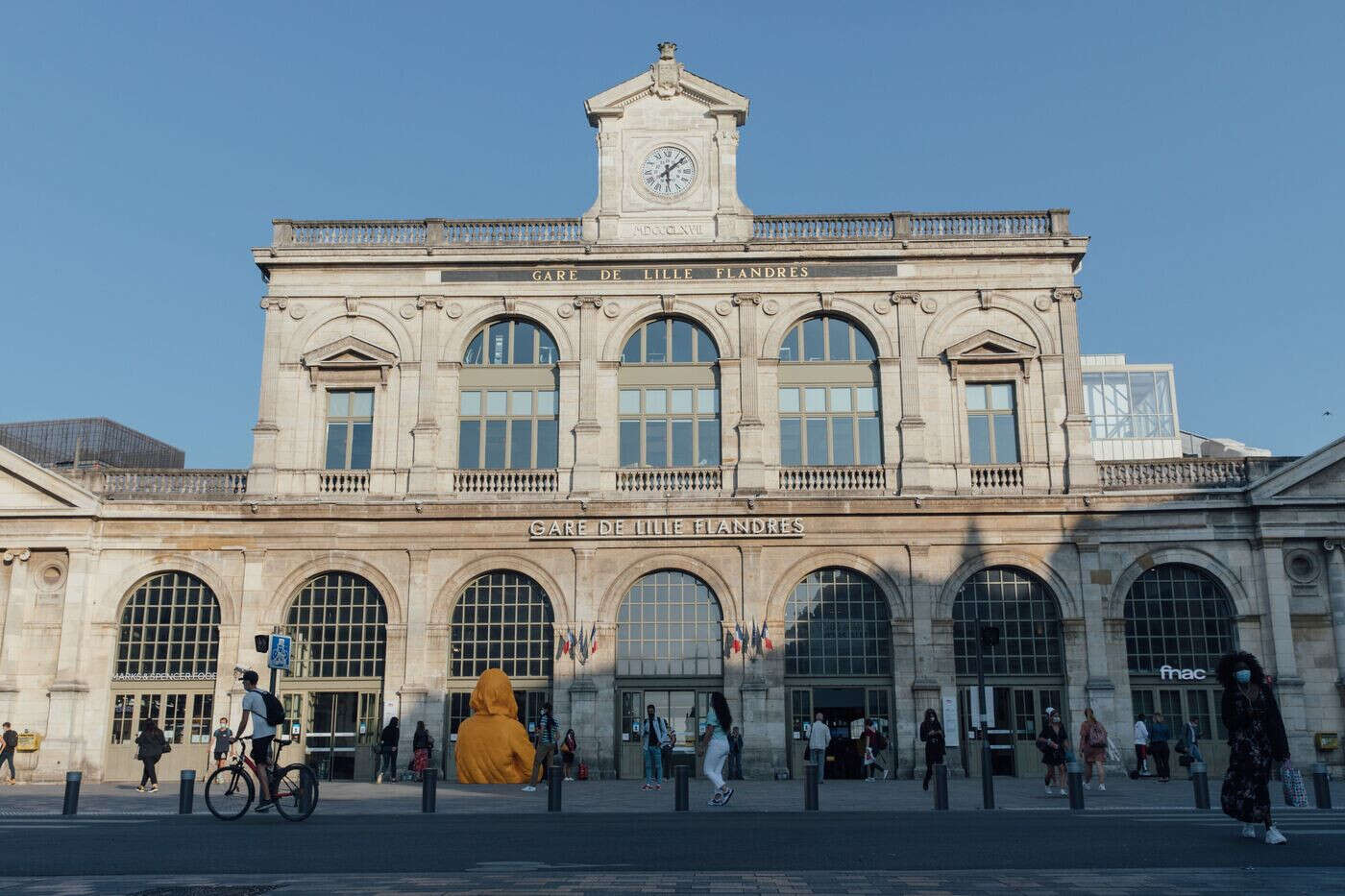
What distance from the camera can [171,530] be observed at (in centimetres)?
3219

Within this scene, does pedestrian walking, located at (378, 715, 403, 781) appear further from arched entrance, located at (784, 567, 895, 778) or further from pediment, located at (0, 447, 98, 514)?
pediment, located at (0, 447, 98, 514)

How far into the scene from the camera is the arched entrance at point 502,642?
102ft

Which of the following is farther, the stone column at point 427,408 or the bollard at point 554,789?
the stone column at point 427,408

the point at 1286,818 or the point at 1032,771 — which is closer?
the point at 1286,818

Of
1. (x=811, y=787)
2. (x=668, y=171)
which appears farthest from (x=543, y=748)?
(x=668, y=171)

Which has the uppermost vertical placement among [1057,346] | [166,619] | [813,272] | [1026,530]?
[813,272]

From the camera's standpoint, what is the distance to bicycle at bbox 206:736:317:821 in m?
16.4

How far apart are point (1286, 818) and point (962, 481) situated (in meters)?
15.6

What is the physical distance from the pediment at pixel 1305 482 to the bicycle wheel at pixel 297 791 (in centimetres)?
2450

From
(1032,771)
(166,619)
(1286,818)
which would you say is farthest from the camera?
(166,619)

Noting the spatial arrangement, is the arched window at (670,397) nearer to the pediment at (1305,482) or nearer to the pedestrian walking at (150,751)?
the pedestrian walking at (150,751)

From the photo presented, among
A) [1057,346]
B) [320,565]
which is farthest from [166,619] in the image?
[1057,346]

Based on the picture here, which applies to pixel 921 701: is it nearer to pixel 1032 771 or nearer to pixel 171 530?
pixel 1032 771

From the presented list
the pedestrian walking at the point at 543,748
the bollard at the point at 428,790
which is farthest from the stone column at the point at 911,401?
the bollard at the point at 428,790
